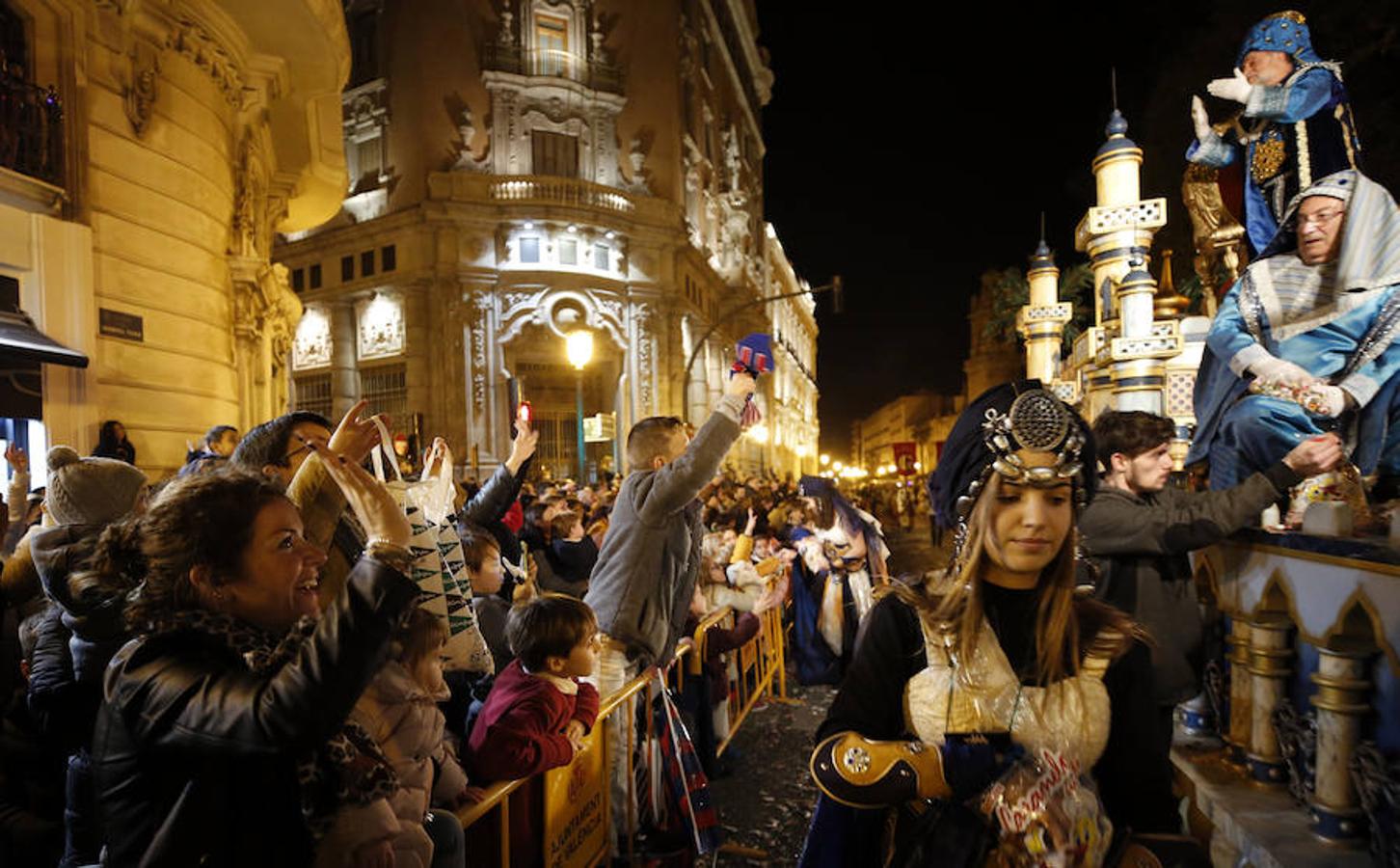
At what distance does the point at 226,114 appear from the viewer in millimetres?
11367

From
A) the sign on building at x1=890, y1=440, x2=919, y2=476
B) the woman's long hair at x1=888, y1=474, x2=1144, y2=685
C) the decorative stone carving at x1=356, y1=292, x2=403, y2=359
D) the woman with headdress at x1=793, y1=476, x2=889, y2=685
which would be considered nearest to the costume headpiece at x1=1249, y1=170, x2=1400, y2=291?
the woman's long hair at x1=888, y1=474, x2=1144, y2=685

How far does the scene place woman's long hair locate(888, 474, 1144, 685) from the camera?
1889 mm

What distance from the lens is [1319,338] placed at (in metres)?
3.39

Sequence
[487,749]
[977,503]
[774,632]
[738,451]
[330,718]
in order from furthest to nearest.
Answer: [738,451] < [774,632] < [487,749] < [977,503] < [330,718]

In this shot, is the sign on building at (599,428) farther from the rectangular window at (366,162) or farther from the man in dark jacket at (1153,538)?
the rectangular window at (366,162)

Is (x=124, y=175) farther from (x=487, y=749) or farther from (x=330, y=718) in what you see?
(x=330, y=718)

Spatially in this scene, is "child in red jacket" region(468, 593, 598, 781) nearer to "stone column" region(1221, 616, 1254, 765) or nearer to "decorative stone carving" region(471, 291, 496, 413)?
"stone column" region(1221, 616, 1254, 765)

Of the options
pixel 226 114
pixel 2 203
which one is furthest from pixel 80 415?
pixel 226 114

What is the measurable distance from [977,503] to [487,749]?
7.08 ft

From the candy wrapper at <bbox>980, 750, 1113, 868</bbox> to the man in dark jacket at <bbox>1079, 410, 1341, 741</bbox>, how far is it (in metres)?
2.03

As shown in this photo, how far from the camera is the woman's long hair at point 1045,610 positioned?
1889 mm

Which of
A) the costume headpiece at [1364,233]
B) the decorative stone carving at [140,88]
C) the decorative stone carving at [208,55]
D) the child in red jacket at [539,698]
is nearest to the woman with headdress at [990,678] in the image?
the child in red jacket at [539,698]

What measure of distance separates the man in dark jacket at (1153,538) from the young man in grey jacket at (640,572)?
6.78 feet

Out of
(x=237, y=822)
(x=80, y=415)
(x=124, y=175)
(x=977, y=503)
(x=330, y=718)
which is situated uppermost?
(x=124, y=175)
